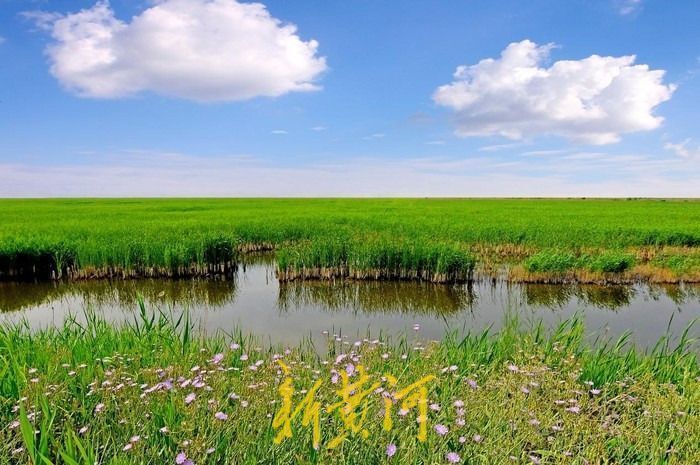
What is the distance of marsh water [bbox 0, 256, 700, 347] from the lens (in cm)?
1019

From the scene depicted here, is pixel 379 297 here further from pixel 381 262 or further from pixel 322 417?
pixel 322 417

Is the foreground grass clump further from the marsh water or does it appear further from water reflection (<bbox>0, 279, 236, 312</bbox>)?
water reflection (<bbox>0, 279, 236, 312</bbox>)

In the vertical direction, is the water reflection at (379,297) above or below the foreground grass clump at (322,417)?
below

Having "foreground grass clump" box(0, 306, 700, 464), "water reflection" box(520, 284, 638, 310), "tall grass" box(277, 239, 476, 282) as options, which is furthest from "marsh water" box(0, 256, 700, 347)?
"foreground grass clump" box(0, 306, 700, 464)

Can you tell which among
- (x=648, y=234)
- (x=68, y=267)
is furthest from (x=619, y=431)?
(x=648, y=234)

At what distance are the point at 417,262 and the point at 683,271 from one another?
31.1 ft

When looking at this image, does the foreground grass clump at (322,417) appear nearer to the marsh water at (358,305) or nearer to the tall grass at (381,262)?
the marsh water at (358,305)

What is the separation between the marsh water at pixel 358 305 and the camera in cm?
1019

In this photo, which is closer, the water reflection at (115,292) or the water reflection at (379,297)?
the water reflection at (379,297)

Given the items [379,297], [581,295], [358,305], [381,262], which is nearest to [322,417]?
[358,305]

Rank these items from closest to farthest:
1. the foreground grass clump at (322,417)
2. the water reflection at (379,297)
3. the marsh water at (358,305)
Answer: the foreground grass clump at (322,417) → the marsh water at (358,305) → the water reflection at (379,297)

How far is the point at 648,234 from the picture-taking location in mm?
21297

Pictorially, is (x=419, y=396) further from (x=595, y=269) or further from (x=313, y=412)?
(x=595, y=269)

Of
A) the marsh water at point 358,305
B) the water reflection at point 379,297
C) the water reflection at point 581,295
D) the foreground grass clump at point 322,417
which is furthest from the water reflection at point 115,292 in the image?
the water reflection at point 581,295
